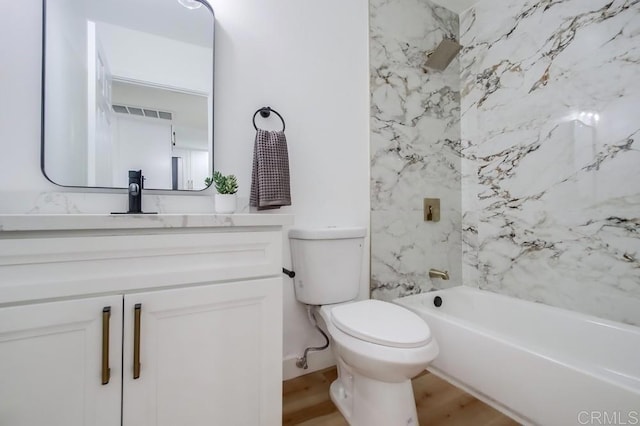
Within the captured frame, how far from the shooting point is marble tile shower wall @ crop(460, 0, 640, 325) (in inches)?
50.9

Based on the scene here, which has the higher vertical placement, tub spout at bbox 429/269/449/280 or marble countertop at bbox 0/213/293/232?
marble countertop at bbox 0/213/293/232

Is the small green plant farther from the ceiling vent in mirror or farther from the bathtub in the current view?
the bathtub

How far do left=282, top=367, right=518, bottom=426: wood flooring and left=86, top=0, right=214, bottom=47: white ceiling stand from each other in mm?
1684

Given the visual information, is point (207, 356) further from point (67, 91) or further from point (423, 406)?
point (67, 91)

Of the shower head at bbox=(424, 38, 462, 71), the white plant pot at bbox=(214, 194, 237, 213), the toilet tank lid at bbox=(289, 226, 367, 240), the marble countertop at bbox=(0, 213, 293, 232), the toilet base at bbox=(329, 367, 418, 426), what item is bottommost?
the toilet base at bbox=(329, 367, 418, 426)

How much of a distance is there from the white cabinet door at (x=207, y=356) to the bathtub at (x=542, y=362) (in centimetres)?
89

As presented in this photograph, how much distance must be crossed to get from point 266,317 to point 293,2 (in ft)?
5.13

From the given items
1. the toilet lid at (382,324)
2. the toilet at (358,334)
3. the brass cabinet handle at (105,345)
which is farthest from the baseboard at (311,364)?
the brass cabinet handle at (105,345)

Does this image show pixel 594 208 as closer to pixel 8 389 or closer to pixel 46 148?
pixel 8 389

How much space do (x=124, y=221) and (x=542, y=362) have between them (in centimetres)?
146

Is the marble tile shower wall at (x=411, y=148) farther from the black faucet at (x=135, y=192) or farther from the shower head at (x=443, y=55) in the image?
the black faucet at (x=135, y=192)

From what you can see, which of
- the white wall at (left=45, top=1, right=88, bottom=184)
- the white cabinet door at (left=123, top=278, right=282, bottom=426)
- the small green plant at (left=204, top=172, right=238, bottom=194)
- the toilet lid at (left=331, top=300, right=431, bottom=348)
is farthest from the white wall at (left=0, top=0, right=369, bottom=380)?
the white cabinet door at (left=123, top=278, right=282, bottom=426)

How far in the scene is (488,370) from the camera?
1.20 m

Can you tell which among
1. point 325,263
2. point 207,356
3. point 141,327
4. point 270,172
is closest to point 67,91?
point 270,172
